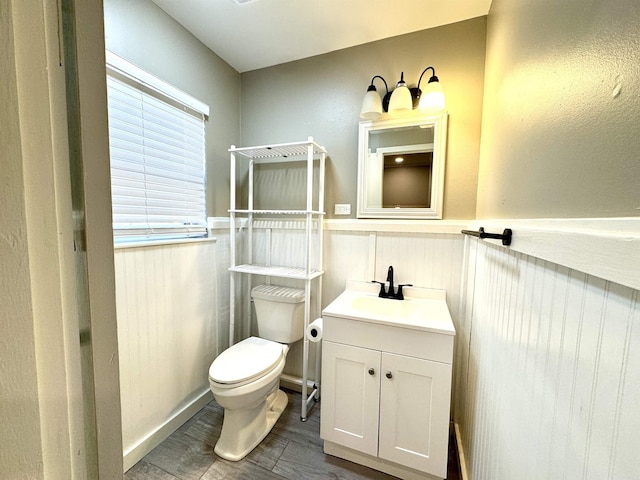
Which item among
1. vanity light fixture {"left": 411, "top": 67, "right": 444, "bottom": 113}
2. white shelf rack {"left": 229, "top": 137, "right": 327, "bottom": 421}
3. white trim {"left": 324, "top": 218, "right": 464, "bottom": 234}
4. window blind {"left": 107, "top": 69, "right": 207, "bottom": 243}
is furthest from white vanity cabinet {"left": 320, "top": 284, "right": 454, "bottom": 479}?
vanity light fixture {"left": 411, "top": 67, "right": 444, "bottom": 113}

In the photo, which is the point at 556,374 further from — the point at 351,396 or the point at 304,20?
the point at 304,20

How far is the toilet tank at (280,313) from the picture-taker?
5.51 ft

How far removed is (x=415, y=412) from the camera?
118 centimetres

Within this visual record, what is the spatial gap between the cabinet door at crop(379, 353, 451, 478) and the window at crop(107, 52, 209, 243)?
1.38 metres

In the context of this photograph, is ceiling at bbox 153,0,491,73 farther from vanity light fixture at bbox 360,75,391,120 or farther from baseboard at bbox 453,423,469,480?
baseboard at bbox 453,423,469,480

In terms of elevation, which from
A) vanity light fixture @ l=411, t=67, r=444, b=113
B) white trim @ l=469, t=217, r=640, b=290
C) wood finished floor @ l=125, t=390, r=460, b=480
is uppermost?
vanity light fixture @ l=411, t=67, r=444, b=113

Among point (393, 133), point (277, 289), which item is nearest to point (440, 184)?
point (393, 133)

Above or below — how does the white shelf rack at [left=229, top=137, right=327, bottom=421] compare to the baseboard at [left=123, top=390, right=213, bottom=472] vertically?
above

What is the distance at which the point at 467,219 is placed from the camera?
146 cm

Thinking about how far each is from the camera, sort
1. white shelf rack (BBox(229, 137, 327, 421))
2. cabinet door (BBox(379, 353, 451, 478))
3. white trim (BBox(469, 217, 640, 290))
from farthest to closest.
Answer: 1. white shelf rack (BBox(229, 137, 327, 421))
2. cabinet door (BBox(379, 353, 451, 478))
3. white trim (BBox(469, 217, 640, 290))

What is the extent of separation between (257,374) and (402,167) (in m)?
1.44

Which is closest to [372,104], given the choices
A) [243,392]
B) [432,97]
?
[432,97]

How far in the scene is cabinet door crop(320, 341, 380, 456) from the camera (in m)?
1.25

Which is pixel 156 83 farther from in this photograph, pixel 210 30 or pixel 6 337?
pixel 6 337
